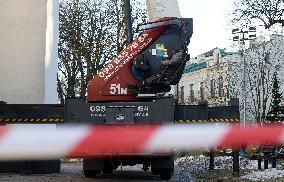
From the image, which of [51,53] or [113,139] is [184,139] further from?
[51,53]

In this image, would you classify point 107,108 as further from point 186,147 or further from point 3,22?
point 3,22

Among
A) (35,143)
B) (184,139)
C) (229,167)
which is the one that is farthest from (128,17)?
(35,143)

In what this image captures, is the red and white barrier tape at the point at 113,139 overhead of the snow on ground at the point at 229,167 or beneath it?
overhead

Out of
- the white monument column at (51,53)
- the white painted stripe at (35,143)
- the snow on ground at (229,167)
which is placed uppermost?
the white monument column at (51,53)

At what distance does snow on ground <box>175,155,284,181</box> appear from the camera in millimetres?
12578

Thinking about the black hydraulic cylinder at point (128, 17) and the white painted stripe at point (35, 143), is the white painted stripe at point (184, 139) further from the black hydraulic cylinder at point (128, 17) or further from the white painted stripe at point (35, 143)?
the black hydraulic cylinder at point (128, 17)

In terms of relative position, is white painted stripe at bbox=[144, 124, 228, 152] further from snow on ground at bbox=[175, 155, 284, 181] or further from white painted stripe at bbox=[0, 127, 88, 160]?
snow on ground at bbox=[175, 155, 284, 181]

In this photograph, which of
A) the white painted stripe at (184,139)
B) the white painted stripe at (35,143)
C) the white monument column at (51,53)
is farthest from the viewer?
the white monument column at (51,53)

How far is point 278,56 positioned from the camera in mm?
52219

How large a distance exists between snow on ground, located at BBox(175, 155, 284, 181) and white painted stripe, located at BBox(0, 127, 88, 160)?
8.94m

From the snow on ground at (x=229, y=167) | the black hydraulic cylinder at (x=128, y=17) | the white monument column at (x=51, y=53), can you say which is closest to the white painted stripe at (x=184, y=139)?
the black hydraulic cylinder at (x=128, y=17)

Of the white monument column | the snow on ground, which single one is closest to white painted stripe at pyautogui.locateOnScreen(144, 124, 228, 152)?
the snow on ground

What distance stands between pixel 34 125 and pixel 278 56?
45943mm

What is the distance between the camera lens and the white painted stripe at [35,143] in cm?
382
